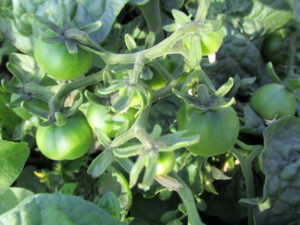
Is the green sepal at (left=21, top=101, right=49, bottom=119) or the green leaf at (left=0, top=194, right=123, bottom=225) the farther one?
the green sepal at (left=21, top=101, right=49, bottom=119)

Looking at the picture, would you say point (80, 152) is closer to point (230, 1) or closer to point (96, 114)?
point (96, 114)

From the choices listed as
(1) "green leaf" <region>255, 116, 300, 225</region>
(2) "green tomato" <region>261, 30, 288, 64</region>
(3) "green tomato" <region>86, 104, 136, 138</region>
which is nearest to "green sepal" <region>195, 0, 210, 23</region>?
(3) "green tomato" <region>86, 104, 136, 138</region>

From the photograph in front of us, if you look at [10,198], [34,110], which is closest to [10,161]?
[10,198]

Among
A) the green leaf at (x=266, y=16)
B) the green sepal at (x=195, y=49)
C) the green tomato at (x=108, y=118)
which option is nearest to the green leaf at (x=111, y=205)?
the green tomato at (x=108, y=118)

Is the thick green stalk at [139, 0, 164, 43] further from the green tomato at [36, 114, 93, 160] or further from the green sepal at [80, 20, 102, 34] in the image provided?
the green tomato at [36, 114, 93, 160]

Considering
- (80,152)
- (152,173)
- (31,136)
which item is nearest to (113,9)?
(80,152)

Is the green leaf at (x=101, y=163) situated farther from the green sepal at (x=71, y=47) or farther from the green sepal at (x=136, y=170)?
the green sepal at (x=71, y=47)
